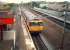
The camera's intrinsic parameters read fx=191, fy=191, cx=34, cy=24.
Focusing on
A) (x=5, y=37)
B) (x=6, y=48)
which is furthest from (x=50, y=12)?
(x=6, y=48)

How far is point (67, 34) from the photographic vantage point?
43.2ft

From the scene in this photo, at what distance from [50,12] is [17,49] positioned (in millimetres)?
13070

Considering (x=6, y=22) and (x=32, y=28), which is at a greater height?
(x=6, y=22)

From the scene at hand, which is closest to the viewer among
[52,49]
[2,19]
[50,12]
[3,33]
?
[2,19]

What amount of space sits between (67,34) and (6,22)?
21.5ft

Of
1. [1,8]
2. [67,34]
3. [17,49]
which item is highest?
[1,8]

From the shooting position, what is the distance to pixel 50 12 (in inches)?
809

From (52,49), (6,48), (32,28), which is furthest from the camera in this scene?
(32,28)

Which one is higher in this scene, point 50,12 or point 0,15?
point 0,15

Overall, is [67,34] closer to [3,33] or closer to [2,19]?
[3,33]

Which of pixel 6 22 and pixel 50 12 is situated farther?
pixel 50 12

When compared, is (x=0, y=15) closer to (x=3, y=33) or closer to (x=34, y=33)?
(x=3, y=33)

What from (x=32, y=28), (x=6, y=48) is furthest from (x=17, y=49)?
(x=32, y=28)

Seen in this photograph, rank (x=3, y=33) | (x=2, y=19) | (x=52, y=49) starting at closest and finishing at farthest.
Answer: (x=2, y=19)
(x=52, y=49)
(x=3, y=33)
